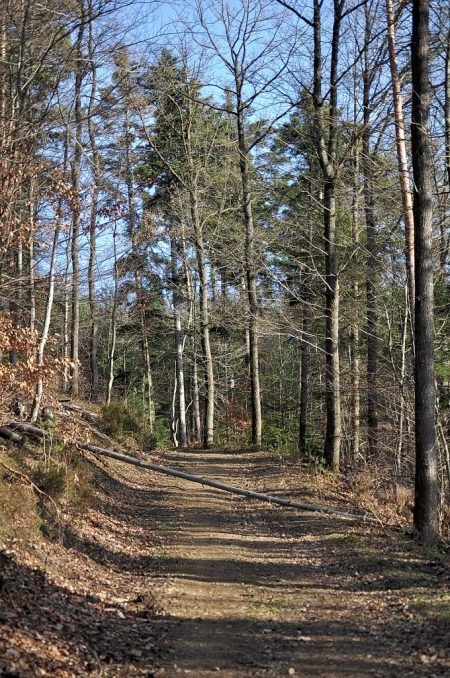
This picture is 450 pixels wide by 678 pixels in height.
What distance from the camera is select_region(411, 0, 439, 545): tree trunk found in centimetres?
866

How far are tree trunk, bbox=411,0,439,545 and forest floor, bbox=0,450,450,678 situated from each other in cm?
72

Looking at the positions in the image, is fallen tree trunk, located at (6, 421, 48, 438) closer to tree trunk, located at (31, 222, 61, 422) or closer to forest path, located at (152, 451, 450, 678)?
tree trunk, located at (31, 222, 61, 422)

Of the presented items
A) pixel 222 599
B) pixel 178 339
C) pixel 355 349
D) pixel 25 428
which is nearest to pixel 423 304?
pixel 222 599

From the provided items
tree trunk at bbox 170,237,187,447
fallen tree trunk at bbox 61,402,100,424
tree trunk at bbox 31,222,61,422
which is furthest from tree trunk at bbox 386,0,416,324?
tree trunk at bbox 170,237,187,447

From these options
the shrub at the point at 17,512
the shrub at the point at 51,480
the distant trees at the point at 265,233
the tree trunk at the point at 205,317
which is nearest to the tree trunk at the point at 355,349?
the distant trees at the point at 265,233

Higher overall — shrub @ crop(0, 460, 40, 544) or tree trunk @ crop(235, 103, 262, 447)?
tree trunk @ crop(235, 103, 262, 447)

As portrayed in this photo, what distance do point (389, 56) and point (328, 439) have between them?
8629 mm

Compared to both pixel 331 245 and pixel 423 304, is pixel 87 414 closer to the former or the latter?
pixel 331 245

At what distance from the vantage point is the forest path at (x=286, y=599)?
5086mm

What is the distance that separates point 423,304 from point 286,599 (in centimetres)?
457

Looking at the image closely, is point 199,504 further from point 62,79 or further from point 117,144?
point 117,144

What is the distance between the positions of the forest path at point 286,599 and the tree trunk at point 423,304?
97cm

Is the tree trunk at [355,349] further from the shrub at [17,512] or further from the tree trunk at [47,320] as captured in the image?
the shrub at [17,512]

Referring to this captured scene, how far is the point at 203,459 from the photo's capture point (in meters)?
19.6
